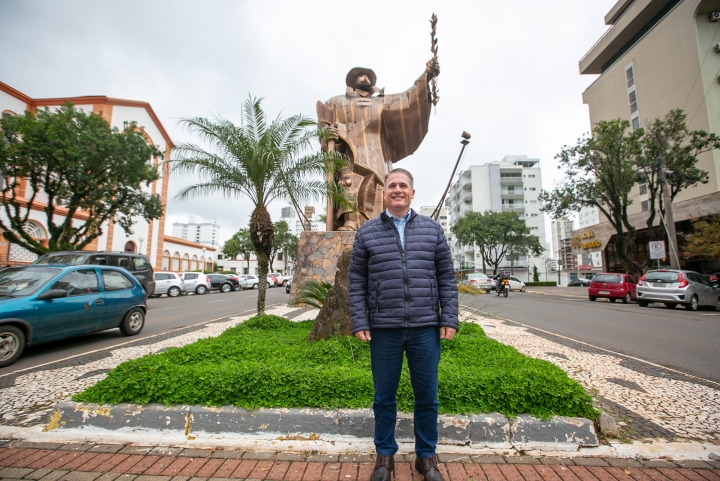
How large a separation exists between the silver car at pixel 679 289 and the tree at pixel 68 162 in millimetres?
20743

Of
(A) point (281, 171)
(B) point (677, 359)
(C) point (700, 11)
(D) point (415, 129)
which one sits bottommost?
(B) point (677, 359)

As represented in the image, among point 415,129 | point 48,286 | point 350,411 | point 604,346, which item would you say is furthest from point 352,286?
point 415,129

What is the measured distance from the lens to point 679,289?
13.1 metres

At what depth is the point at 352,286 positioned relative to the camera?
240 cm

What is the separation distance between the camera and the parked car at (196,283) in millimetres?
22922

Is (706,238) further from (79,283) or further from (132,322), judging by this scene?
(79,283)

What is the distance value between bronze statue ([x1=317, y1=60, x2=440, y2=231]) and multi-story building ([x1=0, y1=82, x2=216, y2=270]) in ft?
40.1

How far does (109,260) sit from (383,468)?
1226cm

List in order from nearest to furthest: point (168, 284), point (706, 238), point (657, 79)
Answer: point (706, 238), point (168, 284), point (657, 79)

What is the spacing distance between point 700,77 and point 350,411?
35.6 metres

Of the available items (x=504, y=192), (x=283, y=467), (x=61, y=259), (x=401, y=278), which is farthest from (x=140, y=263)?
(x=504, y=192)

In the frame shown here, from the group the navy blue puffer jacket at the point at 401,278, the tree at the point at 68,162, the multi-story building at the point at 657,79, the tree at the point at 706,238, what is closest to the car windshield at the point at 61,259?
the tree at the point at 68,162

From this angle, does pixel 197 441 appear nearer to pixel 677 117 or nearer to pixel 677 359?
pixel 677 359

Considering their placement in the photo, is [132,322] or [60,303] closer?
[60,303]
